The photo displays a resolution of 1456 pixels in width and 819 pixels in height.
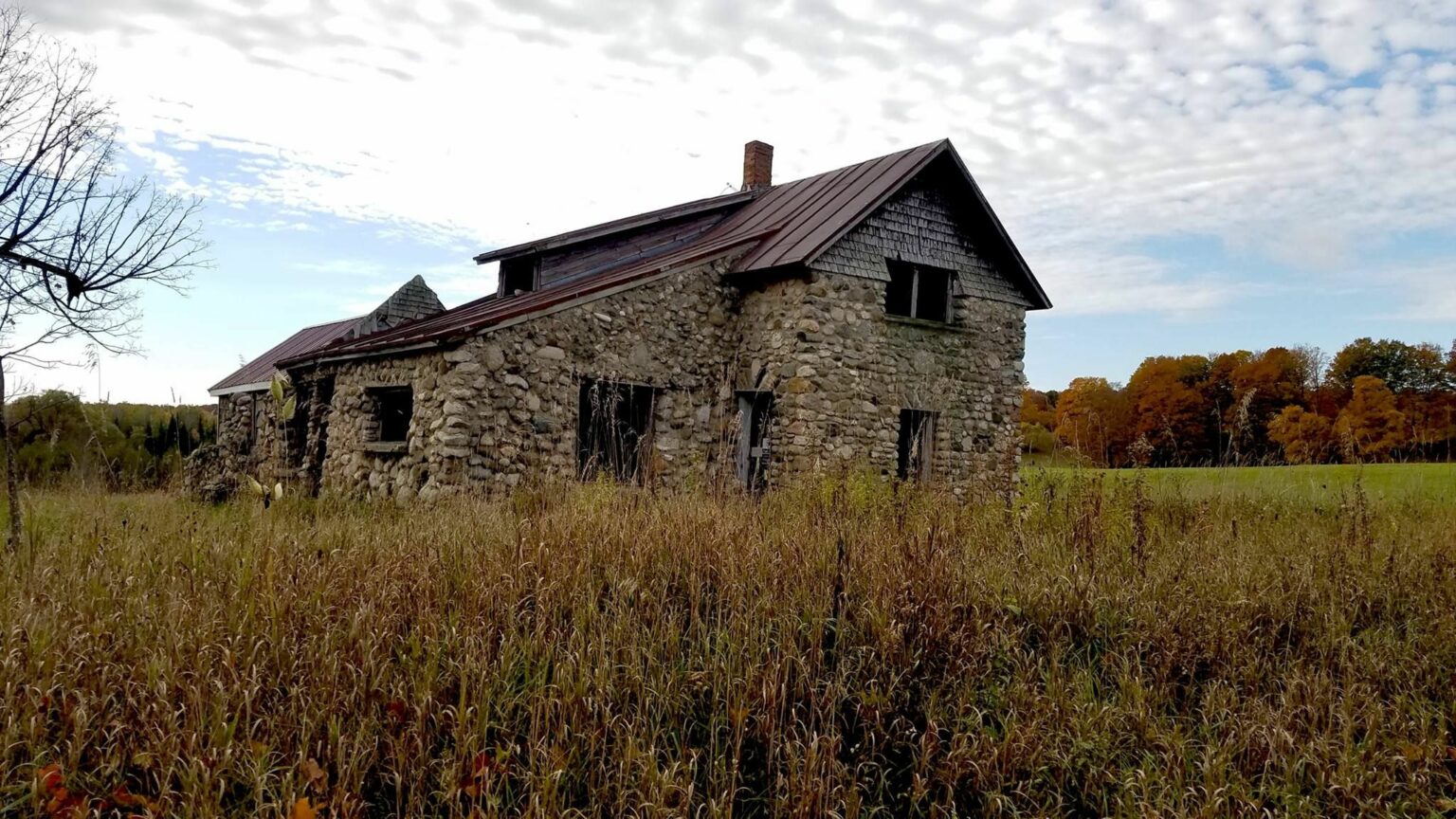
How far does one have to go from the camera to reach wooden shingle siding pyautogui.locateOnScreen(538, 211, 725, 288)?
17859 mm

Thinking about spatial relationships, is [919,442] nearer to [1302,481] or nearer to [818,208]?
[818,208]

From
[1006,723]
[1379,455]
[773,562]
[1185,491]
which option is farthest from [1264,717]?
[1379,455]

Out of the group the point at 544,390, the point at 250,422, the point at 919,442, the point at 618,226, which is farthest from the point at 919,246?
the point at 250,422

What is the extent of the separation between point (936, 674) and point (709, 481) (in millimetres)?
4274

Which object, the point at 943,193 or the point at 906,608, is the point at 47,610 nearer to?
the point at 906,608

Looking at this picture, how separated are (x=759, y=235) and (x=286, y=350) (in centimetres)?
2035

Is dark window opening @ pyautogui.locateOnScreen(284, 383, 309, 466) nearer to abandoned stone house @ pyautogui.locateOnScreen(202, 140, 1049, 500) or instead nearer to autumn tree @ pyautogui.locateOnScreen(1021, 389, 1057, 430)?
abandoned stone house @ pyautogui.locateOnScreen(202, 140, 1049, 500)

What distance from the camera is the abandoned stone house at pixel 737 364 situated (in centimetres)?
1215

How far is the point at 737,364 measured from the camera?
50.0 ft

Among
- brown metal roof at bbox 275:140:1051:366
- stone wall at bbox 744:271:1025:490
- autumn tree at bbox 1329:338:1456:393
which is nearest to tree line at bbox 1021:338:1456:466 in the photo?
autumn tree at bbox 1329:338:1456:393

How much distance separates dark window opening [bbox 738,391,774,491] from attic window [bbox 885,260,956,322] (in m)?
2.98

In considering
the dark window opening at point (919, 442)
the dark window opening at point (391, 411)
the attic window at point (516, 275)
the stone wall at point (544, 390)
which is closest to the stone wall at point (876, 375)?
the dark window opening at point (919, 442)

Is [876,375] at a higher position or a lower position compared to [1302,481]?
higher

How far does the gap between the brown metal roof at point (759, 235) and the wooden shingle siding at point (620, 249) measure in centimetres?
22
